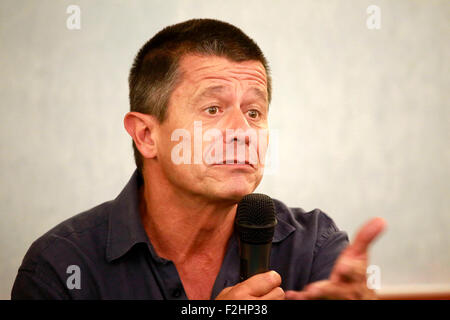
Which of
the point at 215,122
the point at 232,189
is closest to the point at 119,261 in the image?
the point at 232,189

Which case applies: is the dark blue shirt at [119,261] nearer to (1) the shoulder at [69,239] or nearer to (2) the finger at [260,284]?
(1) the shoulder at [69,239]

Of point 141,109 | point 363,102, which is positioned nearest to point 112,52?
point 141,109

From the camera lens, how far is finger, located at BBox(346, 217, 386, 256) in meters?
0.82

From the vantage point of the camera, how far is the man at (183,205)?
112 cm

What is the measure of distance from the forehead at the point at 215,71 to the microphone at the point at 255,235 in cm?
42

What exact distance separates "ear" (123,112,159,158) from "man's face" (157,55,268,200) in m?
0.04

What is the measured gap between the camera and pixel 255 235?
→ 0.92m

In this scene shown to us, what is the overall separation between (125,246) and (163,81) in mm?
531

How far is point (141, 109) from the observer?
131 centimetres

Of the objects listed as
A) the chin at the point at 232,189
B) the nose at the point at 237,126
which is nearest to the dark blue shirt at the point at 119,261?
the chin at the point at 232,189

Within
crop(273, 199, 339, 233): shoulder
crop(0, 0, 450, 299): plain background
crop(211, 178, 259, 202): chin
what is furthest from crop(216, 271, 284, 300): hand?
crop(0, 0, 450, 299): plain background

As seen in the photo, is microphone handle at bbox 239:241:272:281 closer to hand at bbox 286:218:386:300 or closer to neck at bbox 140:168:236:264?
hand at bbox 286:218:386:300

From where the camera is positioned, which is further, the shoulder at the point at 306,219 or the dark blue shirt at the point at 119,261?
the shoulder at the point at 306,219

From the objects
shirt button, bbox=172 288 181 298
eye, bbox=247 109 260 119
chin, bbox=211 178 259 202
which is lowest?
shirt button, bbox=172 288 181 298
